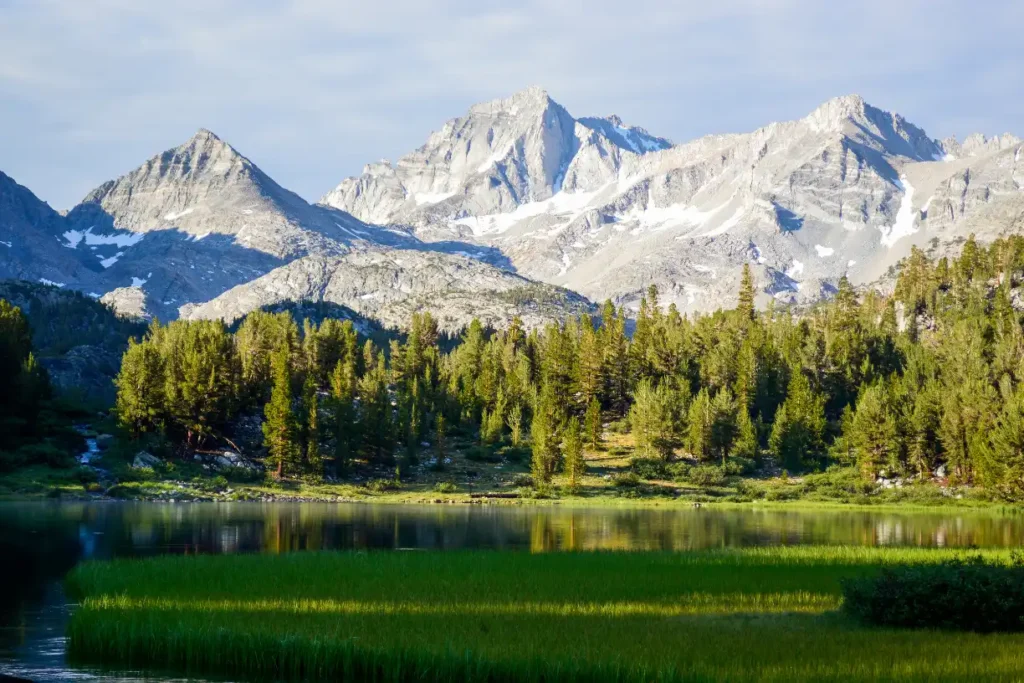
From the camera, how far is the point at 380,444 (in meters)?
146

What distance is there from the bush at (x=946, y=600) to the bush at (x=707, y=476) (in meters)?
A: 106

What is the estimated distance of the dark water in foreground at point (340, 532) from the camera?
1501 inches

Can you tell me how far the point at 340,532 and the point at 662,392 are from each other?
96.1 metres

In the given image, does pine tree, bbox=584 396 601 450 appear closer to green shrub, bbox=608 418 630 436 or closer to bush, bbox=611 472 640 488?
green shrub, bbox=608 418 630 436

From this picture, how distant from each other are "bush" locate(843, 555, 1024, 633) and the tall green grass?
135cm

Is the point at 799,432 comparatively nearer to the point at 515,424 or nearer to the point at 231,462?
the point at 515,424

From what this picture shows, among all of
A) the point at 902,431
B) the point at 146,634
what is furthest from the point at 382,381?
the point at 146,634

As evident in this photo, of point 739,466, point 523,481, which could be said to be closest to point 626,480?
point 523,481

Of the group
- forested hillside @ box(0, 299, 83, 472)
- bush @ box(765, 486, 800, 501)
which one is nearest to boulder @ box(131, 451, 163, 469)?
forested hillside @ box(0, 299, 83, 472)

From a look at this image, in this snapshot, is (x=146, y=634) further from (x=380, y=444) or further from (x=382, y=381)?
(x=382, y=381)

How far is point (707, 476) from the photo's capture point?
139m

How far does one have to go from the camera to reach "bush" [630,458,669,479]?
464ft

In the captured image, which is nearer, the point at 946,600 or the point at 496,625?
the point at 496,625

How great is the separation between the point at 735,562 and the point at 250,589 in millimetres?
23452
